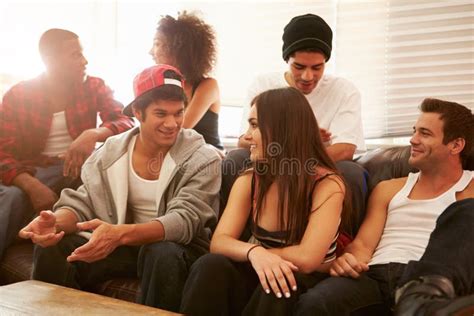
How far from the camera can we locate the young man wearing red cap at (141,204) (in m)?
1.98

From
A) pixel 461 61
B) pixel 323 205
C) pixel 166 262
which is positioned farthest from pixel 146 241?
pixel 461 61

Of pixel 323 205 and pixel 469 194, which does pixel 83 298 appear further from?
pixel 469 194

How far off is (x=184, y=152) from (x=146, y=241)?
1.32ft

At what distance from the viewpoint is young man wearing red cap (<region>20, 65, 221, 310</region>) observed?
6.50 feet

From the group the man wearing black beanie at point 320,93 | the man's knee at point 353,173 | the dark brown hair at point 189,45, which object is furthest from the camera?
the dark brown hair at point 189,45

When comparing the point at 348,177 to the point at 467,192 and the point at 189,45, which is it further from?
the point at 189,45

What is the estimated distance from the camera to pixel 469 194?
199 centimetres

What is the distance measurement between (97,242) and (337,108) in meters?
Answer: 1.16

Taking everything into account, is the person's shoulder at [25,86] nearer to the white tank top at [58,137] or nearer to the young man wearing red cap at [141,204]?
the white tank top at [58,137]

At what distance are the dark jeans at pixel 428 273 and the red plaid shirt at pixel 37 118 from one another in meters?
1.48

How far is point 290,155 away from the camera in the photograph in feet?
6.26

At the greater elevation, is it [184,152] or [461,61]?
[461,61]

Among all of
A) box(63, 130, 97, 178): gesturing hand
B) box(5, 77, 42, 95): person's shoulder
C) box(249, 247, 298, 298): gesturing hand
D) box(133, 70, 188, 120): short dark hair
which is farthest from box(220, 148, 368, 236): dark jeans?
box(5, 77, 42, 95): person's shoulder

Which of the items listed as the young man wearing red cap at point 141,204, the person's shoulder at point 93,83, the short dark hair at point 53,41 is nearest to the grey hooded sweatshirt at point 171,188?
the young man wearing red cap at point 141,204
